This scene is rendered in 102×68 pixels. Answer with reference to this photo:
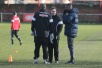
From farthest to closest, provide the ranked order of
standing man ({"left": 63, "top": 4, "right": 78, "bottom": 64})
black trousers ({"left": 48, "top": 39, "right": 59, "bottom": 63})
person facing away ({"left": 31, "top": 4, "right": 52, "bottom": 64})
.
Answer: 1. black trousers ({"left": 48, "top": 39, "right": 59, "bottom": 63})
2. standing man ({"left": 63, "top": 4, "right": 78, "bottom": 64})
3. person facing away ({"left": 31, "top": 4, "right": 52, "bottom": 64})

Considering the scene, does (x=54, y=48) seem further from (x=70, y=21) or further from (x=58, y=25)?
(x=70, y=21)

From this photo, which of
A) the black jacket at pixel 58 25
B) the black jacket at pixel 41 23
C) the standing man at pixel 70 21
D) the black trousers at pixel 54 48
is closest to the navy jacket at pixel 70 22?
the standing man at pixel 70 21

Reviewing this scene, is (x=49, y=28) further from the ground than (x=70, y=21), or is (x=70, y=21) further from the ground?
(x=70, y=21)

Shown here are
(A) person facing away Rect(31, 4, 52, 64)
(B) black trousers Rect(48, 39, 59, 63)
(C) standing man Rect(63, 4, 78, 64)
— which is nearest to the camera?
(A) person facing away Rect(31, 4, 52, 64)

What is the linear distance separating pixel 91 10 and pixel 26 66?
4222 centimetres

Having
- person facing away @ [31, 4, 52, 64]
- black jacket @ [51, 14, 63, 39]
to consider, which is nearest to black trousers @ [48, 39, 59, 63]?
black jacket @ [51, 14, 63, 39]

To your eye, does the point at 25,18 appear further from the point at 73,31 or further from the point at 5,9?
the point at 73,31

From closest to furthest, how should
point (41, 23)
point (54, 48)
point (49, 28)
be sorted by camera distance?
point (41, 23)
point (49, 28)
point (54, 48)

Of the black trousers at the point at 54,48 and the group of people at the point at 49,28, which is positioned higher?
the group of people at the point at 49,28

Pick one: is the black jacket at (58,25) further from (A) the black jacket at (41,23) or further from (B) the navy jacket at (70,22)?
(A) the black jacket at (41,23)

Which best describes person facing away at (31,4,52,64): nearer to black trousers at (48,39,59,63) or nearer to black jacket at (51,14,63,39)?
black jacket at (51,14,63,39)

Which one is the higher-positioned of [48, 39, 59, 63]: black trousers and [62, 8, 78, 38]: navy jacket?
[62, 8, 78, 38]: navy jacket

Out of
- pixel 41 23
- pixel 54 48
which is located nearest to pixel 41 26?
pixel 41 23

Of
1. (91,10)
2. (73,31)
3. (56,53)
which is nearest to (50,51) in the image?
(56,53)
